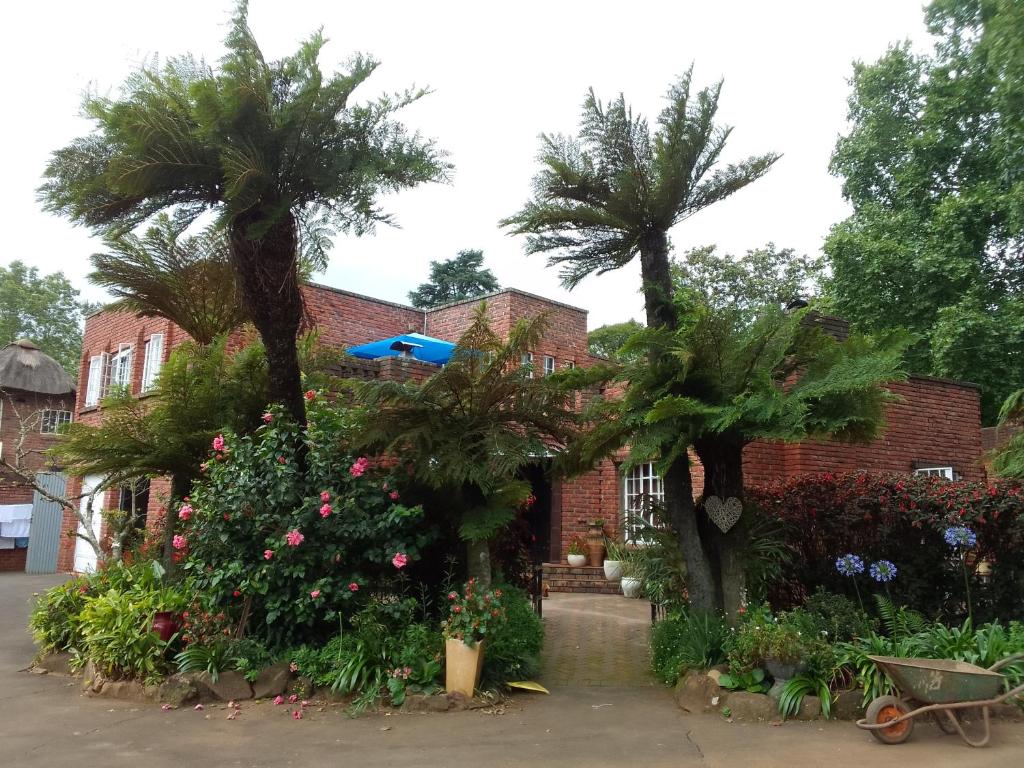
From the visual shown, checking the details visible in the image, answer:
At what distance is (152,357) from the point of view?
1594 centimetres

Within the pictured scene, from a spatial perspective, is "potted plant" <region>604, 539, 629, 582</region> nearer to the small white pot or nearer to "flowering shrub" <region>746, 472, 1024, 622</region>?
the small white pot

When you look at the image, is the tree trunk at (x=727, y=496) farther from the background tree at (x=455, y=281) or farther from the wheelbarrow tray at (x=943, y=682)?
the background tree at (x=455, y=281)

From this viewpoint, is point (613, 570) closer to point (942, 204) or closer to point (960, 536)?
point (960, 536)

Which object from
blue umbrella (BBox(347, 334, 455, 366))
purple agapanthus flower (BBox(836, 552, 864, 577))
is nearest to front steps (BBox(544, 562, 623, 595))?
blue umbrella (BBox(347, 334, 455, 366))

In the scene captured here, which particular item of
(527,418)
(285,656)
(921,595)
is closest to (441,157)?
(527,418)

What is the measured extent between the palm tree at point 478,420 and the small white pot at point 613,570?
6869 mm

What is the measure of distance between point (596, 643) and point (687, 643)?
248 cm

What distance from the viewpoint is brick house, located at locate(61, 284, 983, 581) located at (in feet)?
35.1

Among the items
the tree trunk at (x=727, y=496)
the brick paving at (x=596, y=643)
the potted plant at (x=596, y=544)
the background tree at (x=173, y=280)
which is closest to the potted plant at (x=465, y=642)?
the brick paving at (x=596, y=643)

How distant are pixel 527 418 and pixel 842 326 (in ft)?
22.7

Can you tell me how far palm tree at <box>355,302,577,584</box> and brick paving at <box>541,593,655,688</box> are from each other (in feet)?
4.76

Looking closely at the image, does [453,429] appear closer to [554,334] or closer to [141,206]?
[141,206]

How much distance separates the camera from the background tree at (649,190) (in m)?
7.01

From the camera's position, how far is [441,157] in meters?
7.50
